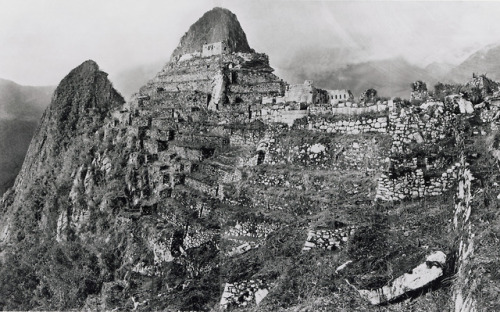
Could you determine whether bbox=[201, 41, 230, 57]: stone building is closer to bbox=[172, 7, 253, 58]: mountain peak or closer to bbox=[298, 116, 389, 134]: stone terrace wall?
bbox=[172, 7, 253, 58]: mountain peak

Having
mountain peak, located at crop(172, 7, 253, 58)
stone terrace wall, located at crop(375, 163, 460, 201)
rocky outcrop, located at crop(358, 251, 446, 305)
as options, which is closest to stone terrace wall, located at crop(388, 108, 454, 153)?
stone terrace wall, located at crop(375, 163, 460, 201)

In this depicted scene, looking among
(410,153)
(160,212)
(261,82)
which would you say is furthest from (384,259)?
(261,82)

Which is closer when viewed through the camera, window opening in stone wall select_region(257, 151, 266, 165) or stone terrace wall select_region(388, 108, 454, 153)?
stone terrace wall select_region(388, 108, 454, 153)

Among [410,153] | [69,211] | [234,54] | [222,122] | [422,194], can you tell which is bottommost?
[69,211]

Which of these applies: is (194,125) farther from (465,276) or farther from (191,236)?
(465,276)

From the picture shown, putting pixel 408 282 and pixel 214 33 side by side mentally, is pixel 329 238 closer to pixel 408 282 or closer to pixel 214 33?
pixel 408 282

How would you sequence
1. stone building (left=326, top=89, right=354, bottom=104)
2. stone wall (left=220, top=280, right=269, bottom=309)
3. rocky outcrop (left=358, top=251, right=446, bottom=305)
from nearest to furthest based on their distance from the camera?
rocky outcrop (left=358, top=251, right=446, bottom=305)
stone wall (left=220, top=280, right=269, bottom=309)
stone building (left=326, top=89, right=354, bottom=104)
